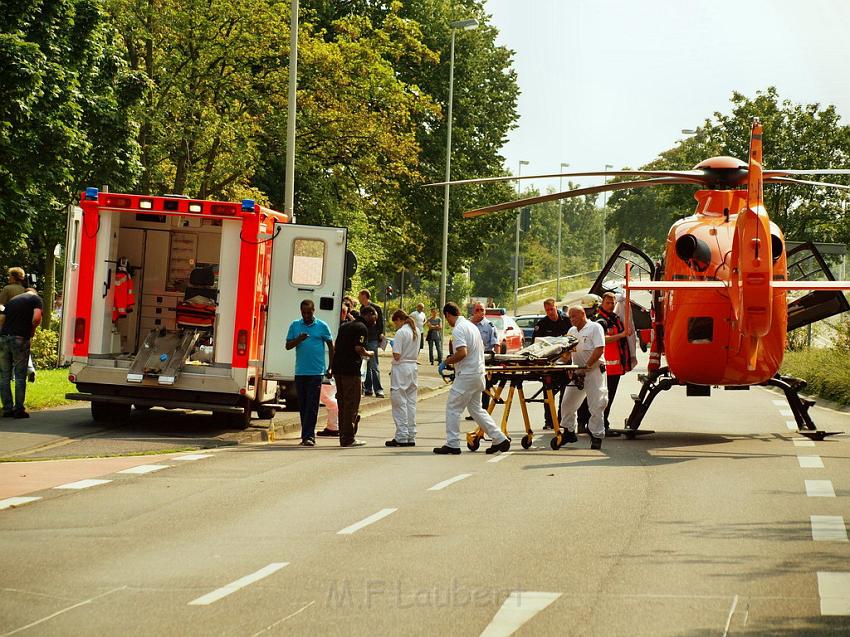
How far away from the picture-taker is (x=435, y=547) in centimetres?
979

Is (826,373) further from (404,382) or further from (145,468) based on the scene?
(145,468)

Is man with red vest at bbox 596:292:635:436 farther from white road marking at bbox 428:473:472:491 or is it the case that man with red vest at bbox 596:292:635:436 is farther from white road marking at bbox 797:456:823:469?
white road marking at bbox 428:473:472:491

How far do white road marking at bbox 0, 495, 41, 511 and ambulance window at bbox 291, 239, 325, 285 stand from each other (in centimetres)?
790

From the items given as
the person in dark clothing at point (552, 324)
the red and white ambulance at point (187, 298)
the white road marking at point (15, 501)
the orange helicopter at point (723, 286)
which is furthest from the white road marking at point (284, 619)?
the person in dark clothing at point (552, 324)

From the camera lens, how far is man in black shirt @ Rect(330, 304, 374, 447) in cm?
1798

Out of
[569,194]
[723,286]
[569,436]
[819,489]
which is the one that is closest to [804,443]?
[723,286]

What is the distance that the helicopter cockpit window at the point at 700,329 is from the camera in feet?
60.8

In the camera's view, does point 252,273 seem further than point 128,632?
Yes

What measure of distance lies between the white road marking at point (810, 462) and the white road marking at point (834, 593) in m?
6.99

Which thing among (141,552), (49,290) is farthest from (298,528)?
(49,290)

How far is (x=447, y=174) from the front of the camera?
46.9 m

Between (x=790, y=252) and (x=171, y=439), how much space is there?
9163mm

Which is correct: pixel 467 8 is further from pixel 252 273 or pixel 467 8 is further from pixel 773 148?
pixel 252 273

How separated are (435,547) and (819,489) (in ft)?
17.2
